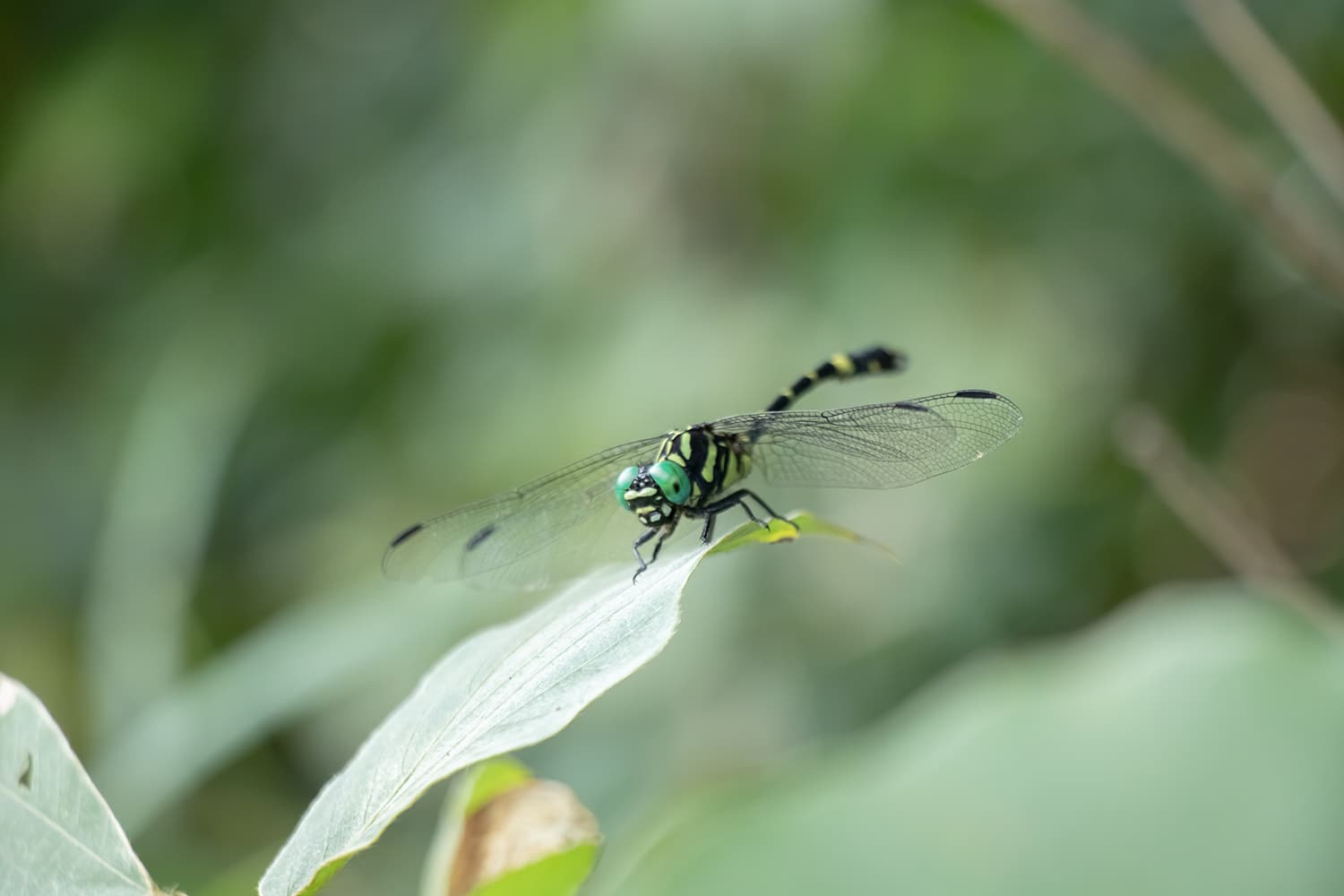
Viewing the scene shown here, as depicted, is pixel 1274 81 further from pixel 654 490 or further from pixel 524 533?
pixel 524 533

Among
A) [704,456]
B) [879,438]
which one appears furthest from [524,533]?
[879,438]

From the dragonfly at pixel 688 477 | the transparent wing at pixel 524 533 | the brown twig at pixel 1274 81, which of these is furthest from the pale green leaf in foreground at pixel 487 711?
the brown twig at pixel 1274 81

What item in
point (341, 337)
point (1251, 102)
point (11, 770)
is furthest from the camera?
point (341, 337)

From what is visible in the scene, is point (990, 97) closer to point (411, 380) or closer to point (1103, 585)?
point (1103, 585)

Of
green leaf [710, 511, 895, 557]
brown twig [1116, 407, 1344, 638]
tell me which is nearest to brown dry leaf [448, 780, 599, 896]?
green leaf [710, 511, 895, 557]

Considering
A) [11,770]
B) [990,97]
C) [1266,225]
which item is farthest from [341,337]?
[11,770]

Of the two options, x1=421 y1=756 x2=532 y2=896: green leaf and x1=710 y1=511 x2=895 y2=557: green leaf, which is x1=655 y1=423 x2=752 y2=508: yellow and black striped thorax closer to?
x1=710 y1=511 x2=895 y2=557: green leaf

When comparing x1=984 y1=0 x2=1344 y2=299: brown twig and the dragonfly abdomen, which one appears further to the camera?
the dragonfly abdomen
